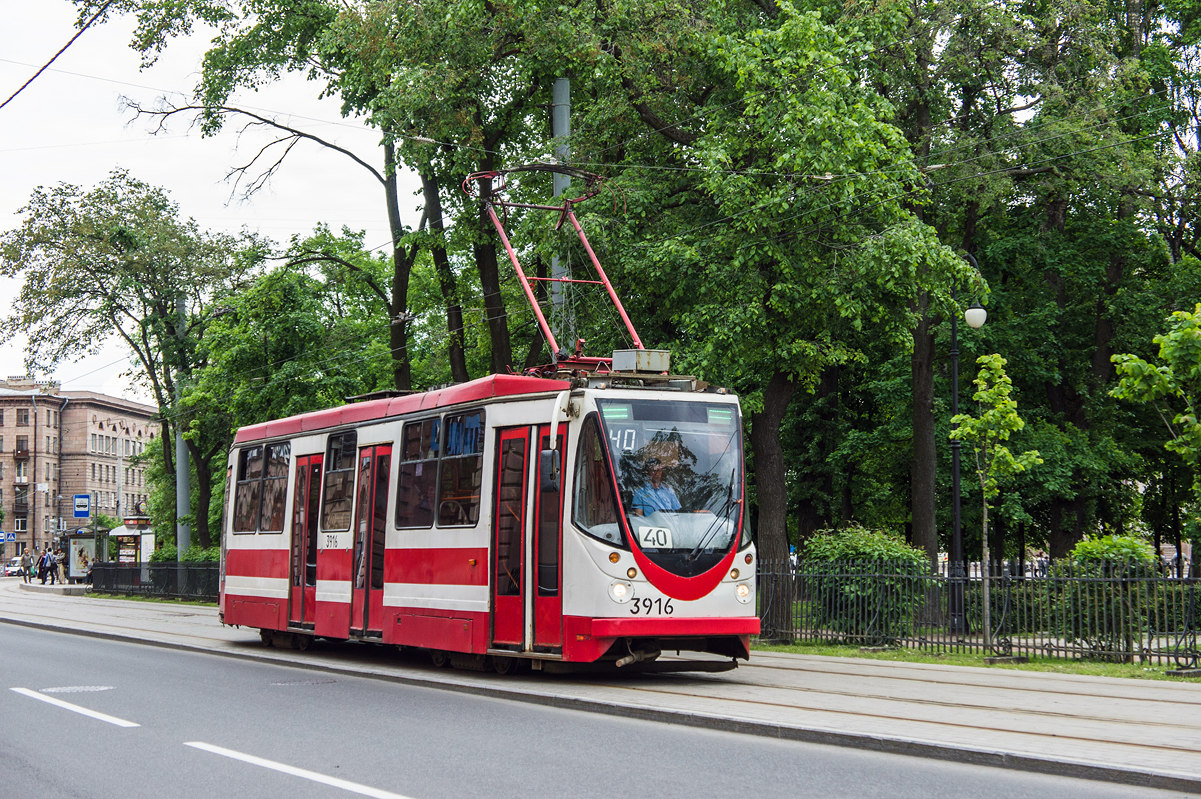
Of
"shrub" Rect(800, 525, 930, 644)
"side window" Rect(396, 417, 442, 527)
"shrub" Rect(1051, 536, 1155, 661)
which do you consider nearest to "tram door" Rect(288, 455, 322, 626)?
"side window" Rect(396, 417, 442, 527)

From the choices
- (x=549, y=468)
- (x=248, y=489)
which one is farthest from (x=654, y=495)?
(x=248, y=489)

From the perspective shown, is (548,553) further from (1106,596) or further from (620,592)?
(1106,596)

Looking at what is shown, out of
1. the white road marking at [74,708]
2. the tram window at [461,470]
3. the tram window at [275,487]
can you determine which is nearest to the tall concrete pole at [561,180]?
the tram window at [275,487]

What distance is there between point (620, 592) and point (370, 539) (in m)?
4.90

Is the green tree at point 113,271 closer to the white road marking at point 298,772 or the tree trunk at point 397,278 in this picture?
the tree trunk at point 397,278

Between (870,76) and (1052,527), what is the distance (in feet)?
47.3

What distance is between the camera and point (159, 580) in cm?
4291

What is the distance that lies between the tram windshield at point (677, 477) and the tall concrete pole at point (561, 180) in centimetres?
884

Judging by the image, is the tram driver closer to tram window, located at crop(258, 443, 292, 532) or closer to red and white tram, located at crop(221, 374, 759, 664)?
red and white tram, located at crop(221, 374, 759, 664)

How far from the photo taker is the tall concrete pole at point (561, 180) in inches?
872

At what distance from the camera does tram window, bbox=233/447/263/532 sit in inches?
790

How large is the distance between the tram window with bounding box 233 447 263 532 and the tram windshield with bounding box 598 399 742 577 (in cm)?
904

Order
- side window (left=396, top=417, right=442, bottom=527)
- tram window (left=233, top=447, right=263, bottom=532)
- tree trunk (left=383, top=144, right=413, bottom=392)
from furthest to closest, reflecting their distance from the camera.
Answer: tree trunk (left=383, top=144, right=413, bottom=392)
tram window (left=233, top=447, right=263, bottom=532)
side window (left=396, top=417, right=442, bottom=527)

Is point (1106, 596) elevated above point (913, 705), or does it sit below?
above
